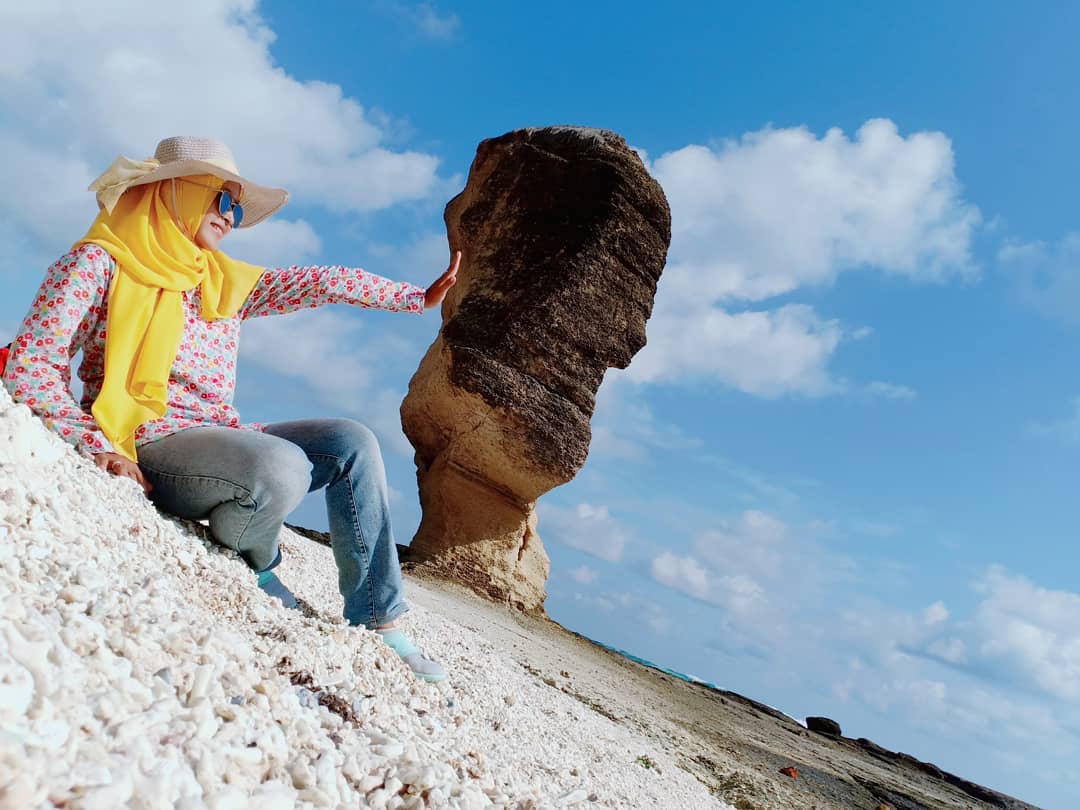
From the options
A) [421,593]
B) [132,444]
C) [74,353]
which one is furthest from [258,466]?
[421,593]

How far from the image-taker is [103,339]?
131 inches

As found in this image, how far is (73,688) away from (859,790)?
7855mm

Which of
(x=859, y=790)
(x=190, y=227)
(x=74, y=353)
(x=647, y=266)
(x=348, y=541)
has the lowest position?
(x=859, y=790)

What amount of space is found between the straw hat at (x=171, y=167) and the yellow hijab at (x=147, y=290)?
0.06 m

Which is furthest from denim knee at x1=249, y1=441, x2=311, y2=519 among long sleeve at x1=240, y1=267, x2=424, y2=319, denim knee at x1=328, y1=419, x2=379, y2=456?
long sleeve at x1=240, y1=267, x2=424, y2=319

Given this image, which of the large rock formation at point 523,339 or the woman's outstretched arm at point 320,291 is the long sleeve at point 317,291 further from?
the large rock formation at point 523,339

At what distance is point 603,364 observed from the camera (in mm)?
11000

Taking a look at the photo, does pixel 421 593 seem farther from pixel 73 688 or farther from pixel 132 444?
pixel 73 688

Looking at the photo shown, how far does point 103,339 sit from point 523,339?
23.5ft

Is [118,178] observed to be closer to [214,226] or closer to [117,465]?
[214,226]

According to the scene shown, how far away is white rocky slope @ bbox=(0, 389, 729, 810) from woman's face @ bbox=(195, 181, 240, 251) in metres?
0.99

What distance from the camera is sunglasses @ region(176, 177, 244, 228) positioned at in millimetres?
3541

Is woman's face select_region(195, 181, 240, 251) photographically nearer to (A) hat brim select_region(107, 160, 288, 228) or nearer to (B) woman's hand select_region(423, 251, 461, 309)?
(A) hat brim select_region(107, 160, 288, 228)

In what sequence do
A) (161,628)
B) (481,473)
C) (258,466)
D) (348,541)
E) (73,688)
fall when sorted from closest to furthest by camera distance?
(73,688) → (161,628) → (258,466) → (348,541) → (481,473)
